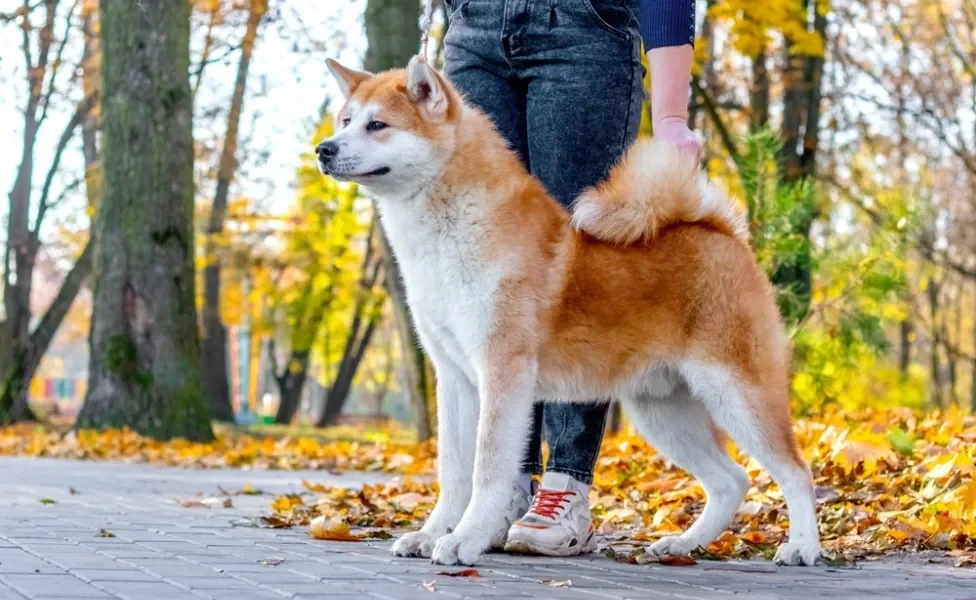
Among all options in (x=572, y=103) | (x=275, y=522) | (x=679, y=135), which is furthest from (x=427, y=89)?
(x=275, y=522)

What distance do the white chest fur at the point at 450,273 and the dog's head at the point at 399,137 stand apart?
0.12m

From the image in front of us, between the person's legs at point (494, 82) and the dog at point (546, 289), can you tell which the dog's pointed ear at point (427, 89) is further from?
the person's legs at point (494, 82)

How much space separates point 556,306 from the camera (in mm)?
4258

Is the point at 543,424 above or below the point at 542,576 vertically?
above

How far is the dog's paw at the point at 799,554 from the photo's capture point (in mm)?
4234

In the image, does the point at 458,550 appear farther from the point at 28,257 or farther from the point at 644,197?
the point at 28,257

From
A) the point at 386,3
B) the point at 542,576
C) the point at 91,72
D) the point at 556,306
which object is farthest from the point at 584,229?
the point at 91,72

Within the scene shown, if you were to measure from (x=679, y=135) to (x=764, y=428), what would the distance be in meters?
1.18

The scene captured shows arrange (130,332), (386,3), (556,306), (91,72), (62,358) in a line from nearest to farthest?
(556,306) → (386,3) → (130,332) → (91,72) → (62,358)

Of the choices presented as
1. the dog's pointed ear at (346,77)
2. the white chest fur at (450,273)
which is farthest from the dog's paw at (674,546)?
the dog's pointed ear at (346,77)

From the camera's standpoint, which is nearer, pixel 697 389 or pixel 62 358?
pixel 697 389

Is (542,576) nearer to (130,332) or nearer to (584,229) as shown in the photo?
(584,229)

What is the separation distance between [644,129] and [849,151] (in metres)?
10.8

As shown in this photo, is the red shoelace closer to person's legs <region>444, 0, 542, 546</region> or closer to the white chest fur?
person's legs <region>444, 0, 542, 546</region>
